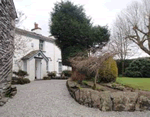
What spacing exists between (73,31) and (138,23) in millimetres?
10471

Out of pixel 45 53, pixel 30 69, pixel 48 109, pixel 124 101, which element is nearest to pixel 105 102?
pixel 124 101

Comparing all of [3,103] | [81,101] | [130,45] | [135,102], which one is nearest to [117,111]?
[135,102]

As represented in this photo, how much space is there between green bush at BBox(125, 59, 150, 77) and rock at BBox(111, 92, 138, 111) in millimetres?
10142

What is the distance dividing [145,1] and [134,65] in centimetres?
776

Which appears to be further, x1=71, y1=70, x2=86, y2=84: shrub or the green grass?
x1=71, y1=70, x2=86, y2=84: shrub

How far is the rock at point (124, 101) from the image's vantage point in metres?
5.59

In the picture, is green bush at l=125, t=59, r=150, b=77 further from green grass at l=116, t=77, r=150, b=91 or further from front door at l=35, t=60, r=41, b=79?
front door at l=35, t=60, r=41, b=79

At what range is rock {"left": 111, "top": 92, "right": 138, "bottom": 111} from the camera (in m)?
5.59

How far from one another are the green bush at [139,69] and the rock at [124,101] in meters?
10.1

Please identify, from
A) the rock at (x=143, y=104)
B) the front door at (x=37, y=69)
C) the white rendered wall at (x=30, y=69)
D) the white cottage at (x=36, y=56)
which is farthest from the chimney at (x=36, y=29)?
the rock at (x=143, y=104)

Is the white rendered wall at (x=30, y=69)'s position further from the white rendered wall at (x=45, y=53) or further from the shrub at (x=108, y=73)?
the shrub at (x=108, y=73)

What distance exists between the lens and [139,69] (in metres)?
15.3

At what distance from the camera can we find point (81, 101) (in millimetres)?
6074

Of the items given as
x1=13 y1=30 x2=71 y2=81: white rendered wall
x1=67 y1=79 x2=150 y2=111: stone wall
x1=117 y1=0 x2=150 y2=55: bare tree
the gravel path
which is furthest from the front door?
x1=117 y1=0 x2=150 y2=55: bare tree
